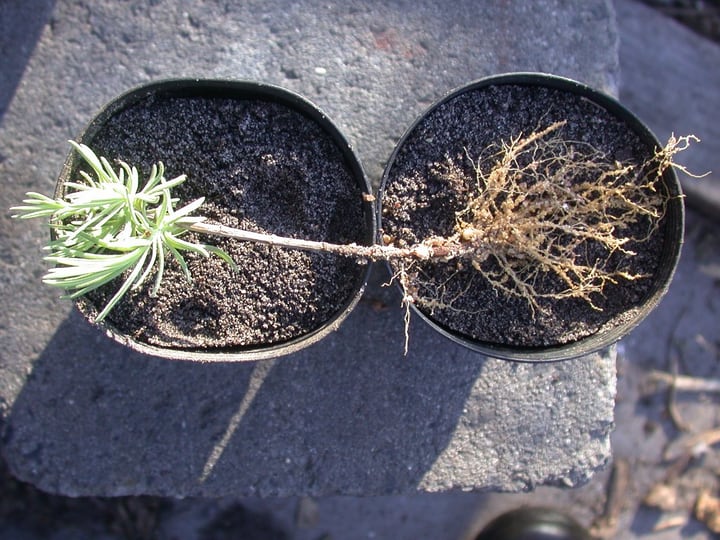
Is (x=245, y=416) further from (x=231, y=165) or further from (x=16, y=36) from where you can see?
(x=16, y=36)

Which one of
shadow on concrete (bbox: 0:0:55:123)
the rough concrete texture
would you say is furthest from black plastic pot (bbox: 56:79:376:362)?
shadow on concrete (bbox: 0:0:55:123)

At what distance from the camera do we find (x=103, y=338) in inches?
47.7

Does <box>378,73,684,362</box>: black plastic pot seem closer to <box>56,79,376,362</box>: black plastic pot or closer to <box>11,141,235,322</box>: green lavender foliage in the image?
<box>56,79,376,362</box>: black plastic pot

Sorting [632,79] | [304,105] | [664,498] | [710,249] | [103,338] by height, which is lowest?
[664,498]

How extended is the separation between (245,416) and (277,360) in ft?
0.43

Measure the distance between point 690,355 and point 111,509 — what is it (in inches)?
63.0

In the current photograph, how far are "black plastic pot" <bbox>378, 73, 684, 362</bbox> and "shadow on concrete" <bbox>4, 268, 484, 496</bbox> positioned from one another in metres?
0.27

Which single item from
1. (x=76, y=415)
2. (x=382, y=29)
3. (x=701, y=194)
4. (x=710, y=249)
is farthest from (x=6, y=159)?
(x=710, y=249)

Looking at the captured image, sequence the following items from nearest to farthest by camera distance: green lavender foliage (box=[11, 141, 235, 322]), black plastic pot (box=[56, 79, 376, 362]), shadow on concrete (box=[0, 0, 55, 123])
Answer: green lavender foliage (box=[11, 141, 235, 322])
black plastic pot (box=[56, 79, 376, 362])
shadow on concrete (box=[0, 0, 55, 123])

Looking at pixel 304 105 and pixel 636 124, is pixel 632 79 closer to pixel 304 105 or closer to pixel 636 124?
pixel 636 124

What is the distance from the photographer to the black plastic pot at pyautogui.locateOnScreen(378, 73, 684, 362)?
97 centimetres

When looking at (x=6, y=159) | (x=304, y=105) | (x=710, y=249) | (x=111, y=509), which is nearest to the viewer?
(x=304, y=105)

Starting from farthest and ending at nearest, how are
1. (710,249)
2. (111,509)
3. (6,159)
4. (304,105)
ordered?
(710,249) < (111,509) < (6,159) < (304,105)

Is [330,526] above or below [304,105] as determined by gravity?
below
